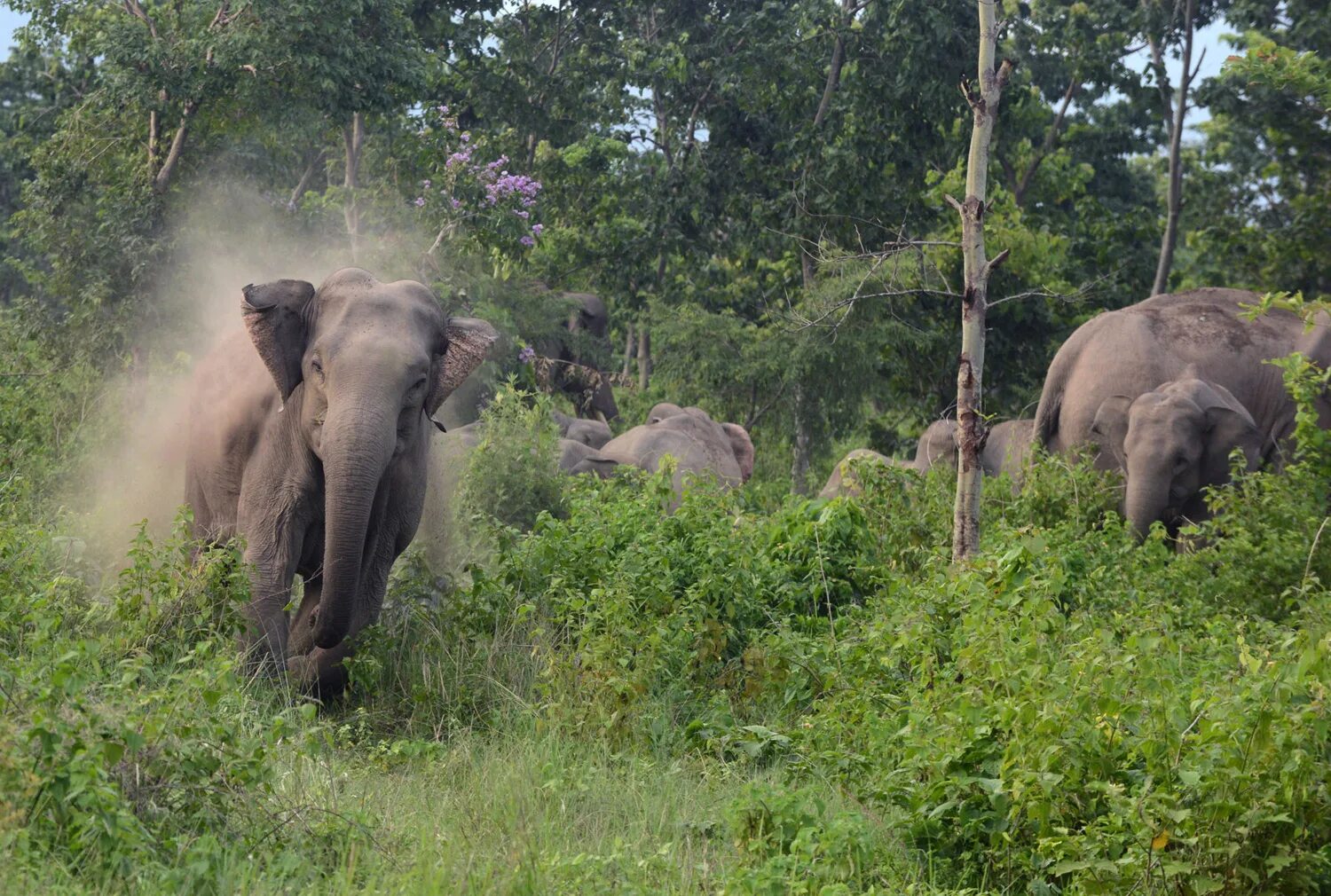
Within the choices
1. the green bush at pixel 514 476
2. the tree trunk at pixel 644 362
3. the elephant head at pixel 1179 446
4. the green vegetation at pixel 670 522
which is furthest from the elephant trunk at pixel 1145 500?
the tree trunk at pixel 644 362

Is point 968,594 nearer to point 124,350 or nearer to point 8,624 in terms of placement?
point 8,624

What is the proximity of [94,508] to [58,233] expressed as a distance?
597cm

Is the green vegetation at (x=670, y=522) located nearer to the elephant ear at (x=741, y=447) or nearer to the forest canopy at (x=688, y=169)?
the forest canopy at (x=688, y=169)

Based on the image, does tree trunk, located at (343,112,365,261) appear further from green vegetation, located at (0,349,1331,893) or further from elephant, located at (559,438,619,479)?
green vegetation, located at (0,349,1331,893)

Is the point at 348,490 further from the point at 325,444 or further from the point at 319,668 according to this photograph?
the point at 319,668

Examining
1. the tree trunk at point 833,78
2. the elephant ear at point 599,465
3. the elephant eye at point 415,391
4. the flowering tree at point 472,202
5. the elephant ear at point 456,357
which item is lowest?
the elephant ear at point 599,465

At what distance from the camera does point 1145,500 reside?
12.0 metres

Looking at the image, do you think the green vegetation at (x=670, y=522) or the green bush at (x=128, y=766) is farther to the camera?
the green vegetation at (x=670, y=522)

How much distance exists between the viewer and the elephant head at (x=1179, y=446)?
12039mm

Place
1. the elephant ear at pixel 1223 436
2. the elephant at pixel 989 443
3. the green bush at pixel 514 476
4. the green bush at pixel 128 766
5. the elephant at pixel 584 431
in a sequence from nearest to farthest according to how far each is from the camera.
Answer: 1. the green bush at pixel 128 766
2. the green bush at pixel 514 476
3. the elephant ear at pixel 1223 436
4. the elephant at pixel 989 443
5. the elephant at pixel 584 431

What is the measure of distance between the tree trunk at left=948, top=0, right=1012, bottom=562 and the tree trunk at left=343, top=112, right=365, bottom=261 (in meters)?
9.28

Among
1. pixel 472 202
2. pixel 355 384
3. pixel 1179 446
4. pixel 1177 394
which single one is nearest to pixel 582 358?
pixel 472 202

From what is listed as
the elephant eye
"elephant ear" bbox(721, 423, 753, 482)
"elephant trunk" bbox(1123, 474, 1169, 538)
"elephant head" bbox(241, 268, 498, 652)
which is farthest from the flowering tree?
the elephant eye

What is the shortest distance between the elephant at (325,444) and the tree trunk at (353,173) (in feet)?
27.7
